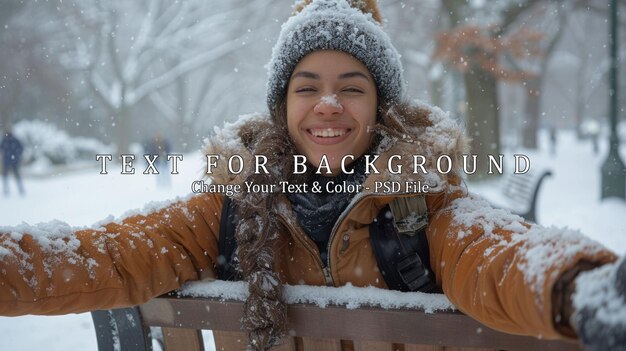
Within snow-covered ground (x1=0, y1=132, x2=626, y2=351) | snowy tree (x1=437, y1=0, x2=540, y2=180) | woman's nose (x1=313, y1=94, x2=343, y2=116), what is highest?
snowy tree (x1=437, y1=0, x2=540, y2=180)

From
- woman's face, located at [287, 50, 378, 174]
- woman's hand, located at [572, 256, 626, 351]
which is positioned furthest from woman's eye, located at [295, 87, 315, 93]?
woman's hand, located at [572, 256, 626, 351]

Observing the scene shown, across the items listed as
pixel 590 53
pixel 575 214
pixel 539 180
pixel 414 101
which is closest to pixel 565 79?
pixel 590 53

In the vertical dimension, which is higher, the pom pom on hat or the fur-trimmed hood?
the pom pom on hat

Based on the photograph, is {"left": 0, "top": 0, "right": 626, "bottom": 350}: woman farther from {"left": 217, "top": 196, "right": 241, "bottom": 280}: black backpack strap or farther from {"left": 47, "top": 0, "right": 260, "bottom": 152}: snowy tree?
{"left": 47, "top": 0, "right": 260, "bottom": 152}: snowy tree

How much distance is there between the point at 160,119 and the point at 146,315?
1248 inches

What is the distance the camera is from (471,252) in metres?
1.41

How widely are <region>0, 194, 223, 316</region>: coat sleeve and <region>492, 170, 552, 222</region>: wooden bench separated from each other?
133 inches

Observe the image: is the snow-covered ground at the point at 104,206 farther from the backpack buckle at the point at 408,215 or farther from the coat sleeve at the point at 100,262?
the backpack buckle at the point at 408,215

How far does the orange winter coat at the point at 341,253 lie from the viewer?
1.14m

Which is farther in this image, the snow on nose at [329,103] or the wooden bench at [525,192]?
the wooden bench at [525,192]

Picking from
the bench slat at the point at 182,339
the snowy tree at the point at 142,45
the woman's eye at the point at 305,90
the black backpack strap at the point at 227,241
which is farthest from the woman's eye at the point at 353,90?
the snowy tree at the point at 142,45

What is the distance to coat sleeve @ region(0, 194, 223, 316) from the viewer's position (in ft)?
4.54

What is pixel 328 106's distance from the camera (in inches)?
70.3

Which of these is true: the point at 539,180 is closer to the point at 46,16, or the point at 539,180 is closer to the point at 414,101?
the point at 414,101
